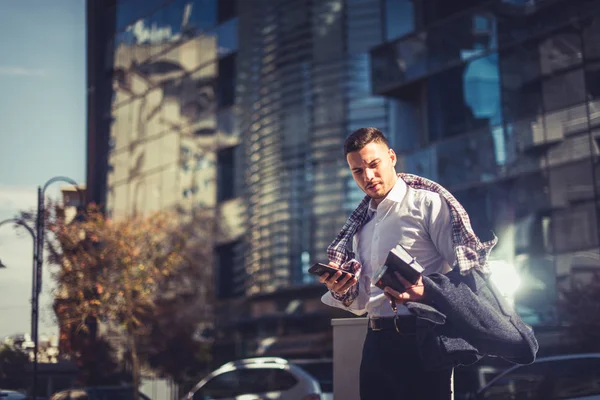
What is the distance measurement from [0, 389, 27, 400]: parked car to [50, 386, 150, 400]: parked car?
2217mm

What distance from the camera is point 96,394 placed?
1891 cm

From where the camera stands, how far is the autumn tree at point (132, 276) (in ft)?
70.4

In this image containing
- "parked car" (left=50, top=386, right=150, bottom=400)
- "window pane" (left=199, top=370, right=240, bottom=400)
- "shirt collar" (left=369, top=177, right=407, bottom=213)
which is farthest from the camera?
"parked car" (left=50, top=386, right=150, bottom=400)

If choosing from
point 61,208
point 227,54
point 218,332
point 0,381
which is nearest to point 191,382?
point 218,332

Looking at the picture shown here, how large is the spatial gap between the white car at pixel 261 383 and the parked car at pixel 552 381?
143 inches

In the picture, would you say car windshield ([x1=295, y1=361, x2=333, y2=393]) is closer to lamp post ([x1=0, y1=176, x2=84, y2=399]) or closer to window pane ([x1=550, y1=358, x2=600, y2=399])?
lamp post ([x1=0, y1=176, x2=84, y2=399])

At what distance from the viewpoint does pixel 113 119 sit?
4231cm

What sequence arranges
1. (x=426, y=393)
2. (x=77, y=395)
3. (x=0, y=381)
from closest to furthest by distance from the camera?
(x=426, y=393) → (x=0, y=381) → (x=77, y=395)

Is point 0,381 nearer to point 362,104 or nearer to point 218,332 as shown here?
point 362,104

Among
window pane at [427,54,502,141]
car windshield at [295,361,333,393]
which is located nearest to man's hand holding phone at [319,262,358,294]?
car windshield at [295,361,333,393]

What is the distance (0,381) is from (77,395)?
A: 4.93 meters

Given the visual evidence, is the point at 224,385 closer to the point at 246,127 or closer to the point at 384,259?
the point at 384,259

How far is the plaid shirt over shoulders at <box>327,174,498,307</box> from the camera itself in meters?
4.36

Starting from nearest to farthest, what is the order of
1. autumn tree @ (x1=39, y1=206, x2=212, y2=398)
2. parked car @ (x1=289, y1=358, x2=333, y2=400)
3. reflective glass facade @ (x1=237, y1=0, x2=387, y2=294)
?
parked car @ (x1=289, y1=358, x2=333, y2=400), autumn tree @ (x1=39, y1=206, x2=212, y2=398), reflective glass facade @ (x1=237, y1=0, x2=387, y2=294)
